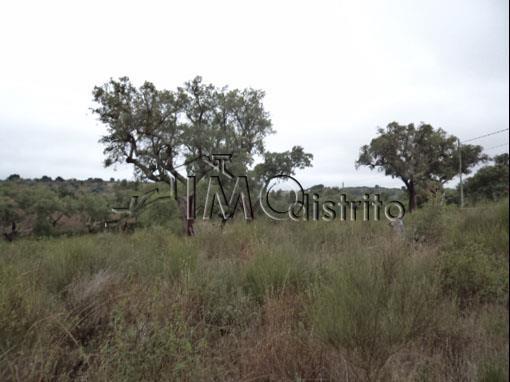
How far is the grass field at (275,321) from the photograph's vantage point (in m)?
2.29

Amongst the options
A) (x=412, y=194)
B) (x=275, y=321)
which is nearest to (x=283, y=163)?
(x=412, y=194)

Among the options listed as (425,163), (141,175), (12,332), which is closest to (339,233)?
(12,332)

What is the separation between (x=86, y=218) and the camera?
32.5 meters

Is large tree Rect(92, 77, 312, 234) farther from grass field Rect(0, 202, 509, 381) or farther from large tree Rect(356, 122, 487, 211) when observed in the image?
large tree Rect(356, 122, 487, 211)

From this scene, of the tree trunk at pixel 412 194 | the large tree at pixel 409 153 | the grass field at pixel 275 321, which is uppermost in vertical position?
the large tree at pixel 409 153

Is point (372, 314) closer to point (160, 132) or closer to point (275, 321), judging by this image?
point (275, 321)

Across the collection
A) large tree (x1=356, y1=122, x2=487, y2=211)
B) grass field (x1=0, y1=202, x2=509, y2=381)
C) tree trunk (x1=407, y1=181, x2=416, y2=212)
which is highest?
large tree (x1=356, y1=122, x2=487, y2=211)

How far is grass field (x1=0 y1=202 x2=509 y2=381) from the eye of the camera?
2289 millimetres

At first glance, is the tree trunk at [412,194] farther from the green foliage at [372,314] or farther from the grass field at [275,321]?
the green foliage at [372,314]

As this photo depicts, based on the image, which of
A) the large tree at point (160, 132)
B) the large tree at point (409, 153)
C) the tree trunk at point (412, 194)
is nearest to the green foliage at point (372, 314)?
the large tree at point (160, 132)

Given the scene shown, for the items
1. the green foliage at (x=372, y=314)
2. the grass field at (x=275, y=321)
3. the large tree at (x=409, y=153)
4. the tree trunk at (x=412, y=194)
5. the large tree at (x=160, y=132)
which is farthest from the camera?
the large tree at (x=409, y=153)

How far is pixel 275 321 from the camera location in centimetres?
305

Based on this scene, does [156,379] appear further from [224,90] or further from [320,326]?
[224,90]

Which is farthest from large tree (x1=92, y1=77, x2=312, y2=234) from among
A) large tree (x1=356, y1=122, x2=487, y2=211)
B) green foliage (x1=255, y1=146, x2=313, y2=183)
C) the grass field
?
large tree (x1=356, y1=122, x2=487, y2=211)
